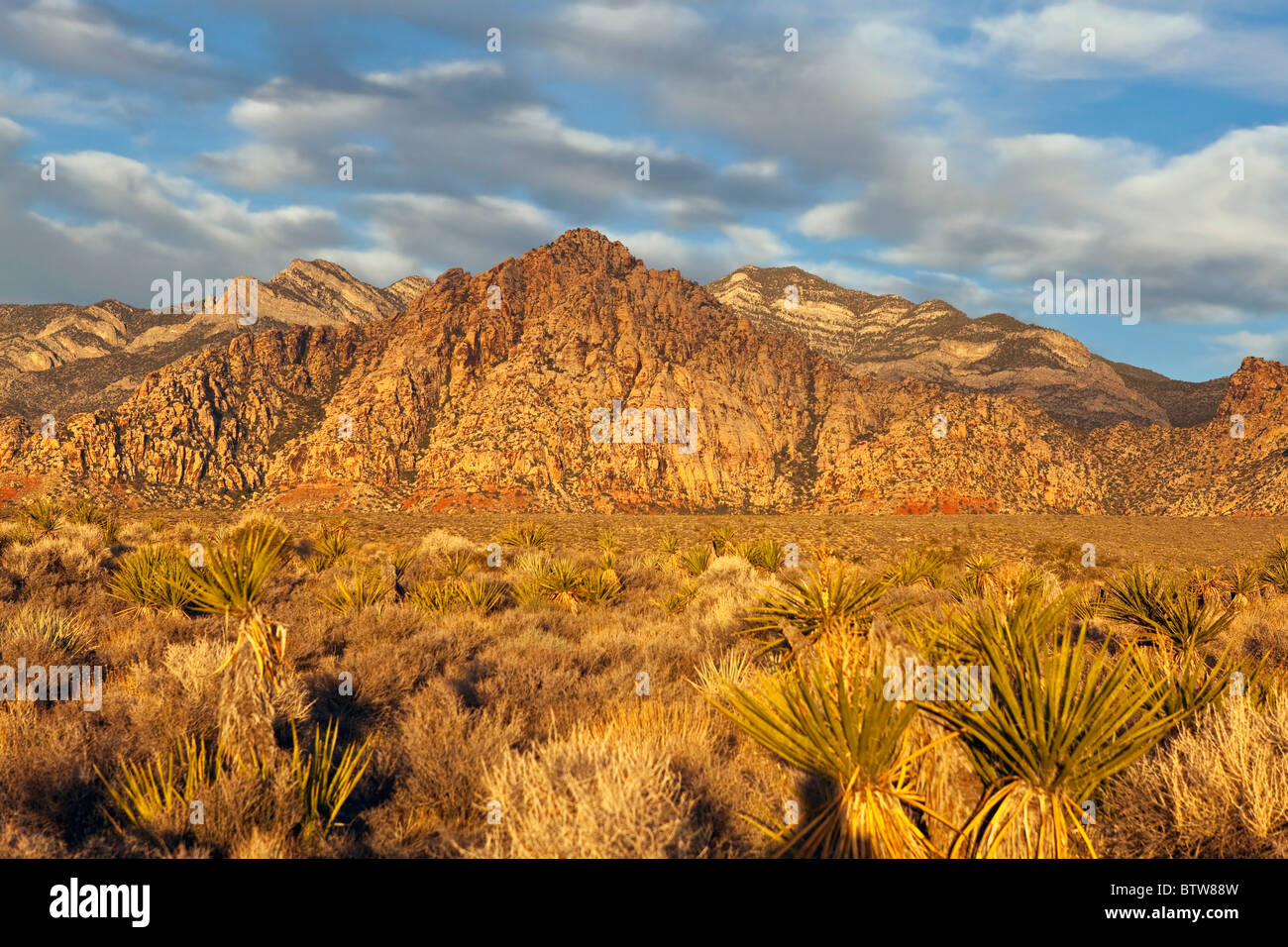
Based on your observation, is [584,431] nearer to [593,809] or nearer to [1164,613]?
[1164,613]

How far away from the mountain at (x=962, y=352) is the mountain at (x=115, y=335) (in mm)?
86582

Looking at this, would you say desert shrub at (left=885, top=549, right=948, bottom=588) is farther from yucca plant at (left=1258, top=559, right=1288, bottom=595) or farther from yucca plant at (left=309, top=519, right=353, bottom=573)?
yucca plant at (left=309, top=519, right=353, bottom=573)

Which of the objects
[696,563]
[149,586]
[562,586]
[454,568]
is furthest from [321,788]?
[696,563]

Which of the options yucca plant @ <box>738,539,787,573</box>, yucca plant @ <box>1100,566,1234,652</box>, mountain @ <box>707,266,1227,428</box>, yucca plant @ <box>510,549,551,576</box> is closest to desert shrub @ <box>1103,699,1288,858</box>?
yucca plant @ <box>1100,566,1234,652</box>

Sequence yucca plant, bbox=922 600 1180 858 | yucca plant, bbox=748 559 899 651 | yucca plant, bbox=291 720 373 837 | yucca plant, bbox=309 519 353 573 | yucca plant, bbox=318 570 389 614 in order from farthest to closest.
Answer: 1. yucca plant, bbox=309 519 353 573
2. yucca plant, bbox=318 570 389 614
3. yucca plant, bbox=748 559 899 651
4. yucca plant, bbox=291 720 373 837
5. yucca plant, bbox=922 600 1180 858

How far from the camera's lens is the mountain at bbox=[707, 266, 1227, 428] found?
102750mm

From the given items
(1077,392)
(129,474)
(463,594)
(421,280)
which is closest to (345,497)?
(129,474)

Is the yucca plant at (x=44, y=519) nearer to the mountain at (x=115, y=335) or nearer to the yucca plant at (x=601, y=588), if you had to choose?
the yucca plant at (x=601, y=588)

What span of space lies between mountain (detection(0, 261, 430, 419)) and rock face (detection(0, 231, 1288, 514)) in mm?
17276

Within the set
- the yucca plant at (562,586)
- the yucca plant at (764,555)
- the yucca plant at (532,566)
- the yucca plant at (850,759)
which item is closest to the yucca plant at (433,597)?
the yucca plant at (562,586)

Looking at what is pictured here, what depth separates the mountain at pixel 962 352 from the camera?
103 meters

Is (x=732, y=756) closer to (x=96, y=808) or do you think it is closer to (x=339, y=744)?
(x=339, y=744)

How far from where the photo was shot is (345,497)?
76188 mm

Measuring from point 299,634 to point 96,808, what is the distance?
4.57m
